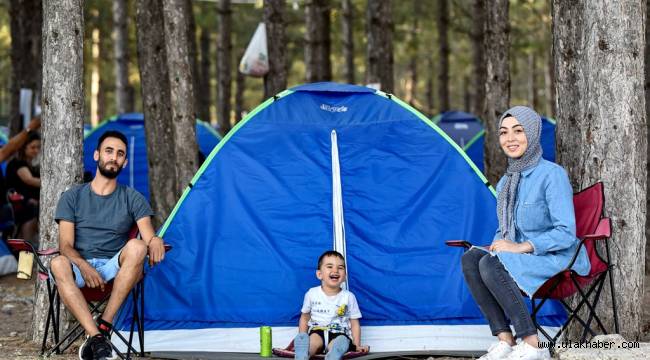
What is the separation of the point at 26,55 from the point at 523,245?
355 inches

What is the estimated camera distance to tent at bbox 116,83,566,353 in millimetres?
6199

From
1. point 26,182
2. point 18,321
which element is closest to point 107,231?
point 18,321

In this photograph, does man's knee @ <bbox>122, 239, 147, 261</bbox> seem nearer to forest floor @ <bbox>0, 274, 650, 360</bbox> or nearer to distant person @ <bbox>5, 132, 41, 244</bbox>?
forest floor @ <bbox>0, 274, 650, 360</bbox>

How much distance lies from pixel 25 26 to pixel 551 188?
914 cm

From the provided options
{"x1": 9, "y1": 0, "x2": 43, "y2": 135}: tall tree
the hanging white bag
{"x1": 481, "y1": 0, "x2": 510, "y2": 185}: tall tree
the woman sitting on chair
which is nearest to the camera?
the woman sitting on chair

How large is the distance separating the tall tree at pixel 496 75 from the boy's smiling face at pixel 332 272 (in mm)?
4489

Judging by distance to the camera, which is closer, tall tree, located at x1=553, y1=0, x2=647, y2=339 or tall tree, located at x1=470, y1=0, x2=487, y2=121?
tall tree, located at x1=553, y1=0, x2=647, y2=339

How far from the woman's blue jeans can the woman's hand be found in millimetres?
56

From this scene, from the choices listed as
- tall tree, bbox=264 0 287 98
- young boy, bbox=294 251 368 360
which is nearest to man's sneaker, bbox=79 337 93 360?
young boy, bbox=294 251 368 360

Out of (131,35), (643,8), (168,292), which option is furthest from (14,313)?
(131,35)

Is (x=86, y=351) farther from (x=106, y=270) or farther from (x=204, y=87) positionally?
(x=204, y=87)

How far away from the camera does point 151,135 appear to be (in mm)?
10281

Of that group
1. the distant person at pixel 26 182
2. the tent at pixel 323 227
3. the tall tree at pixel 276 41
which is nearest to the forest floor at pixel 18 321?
the tent at pixel 323 227

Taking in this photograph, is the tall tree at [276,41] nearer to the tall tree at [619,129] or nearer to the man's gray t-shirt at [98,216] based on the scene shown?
the man's gray t-shirt at [98,216]
